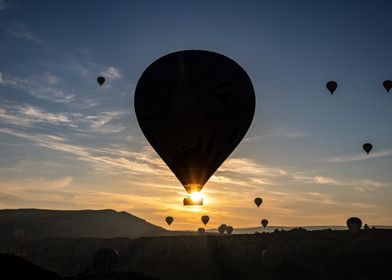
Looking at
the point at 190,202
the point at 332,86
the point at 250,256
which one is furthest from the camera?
the point at 250,256

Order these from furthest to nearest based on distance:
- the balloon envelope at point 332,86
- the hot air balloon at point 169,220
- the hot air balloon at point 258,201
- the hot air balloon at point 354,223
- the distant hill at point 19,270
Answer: the hot air balloon at point 169,220, the hot air balloon at point 258,201, the hot air balloon at point 354,223, the balloon envelope at point 332,86, the distant hill at point 19,270

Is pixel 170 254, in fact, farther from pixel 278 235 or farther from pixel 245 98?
pixel 245 98

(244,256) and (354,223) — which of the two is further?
(354,223)

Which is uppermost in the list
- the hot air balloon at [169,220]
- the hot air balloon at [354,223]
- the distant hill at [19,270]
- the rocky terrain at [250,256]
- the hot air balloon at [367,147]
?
the hot air balloon at [367,147]

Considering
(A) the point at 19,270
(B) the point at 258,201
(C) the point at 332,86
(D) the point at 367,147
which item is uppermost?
(C) the point at 332,86

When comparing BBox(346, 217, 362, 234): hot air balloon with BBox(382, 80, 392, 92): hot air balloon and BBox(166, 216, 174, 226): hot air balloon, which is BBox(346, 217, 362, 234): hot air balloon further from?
BBox(166, 216, 174, 226): hot air balloon

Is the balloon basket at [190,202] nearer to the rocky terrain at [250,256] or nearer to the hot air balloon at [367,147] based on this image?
the rocky terrain at [250,256]

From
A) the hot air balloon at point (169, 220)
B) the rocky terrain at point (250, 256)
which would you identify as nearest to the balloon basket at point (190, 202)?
the rocky terrain at point (250, 256)

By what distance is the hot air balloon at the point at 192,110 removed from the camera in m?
38.1

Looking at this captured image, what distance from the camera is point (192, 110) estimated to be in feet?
125

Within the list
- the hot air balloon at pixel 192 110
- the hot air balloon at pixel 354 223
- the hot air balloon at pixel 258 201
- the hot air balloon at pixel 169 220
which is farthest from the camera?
the hot air balloon at pixel 169 220

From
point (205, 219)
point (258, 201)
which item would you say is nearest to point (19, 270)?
point (258, 201)

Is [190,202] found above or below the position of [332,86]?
below

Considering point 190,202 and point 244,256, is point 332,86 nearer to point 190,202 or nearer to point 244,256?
point 244,256
